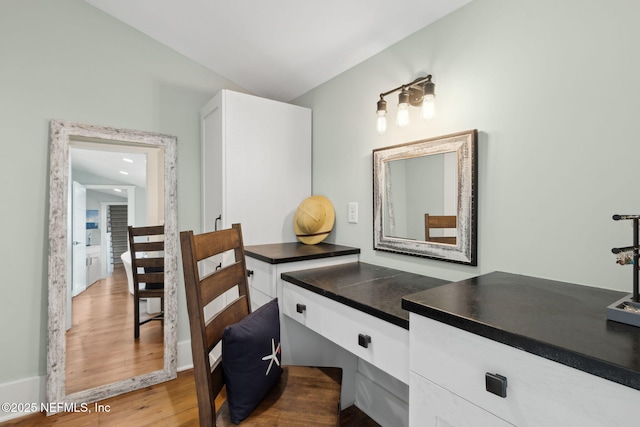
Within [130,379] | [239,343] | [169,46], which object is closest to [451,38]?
[239,343]

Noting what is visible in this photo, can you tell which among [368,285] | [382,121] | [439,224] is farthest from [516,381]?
[382,121]

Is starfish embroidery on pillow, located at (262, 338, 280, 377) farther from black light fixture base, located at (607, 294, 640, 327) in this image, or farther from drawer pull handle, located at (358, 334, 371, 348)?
black light fixture base, located at (607, 294, 640, 327)

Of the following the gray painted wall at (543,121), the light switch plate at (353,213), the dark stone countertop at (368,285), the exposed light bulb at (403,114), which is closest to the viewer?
the gray painted wall at (543,121)

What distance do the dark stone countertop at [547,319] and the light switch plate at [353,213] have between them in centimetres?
93

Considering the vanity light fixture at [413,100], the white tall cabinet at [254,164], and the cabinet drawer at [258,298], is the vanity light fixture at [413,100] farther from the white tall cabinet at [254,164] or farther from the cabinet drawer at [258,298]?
the cabinet drawer at [258,298]

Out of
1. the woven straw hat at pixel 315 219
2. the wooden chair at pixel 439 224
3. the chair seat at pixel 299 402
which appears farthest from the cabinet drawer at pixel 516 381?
the woven straw hat at pixel 315 219

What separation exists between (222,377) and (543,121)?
1.51m

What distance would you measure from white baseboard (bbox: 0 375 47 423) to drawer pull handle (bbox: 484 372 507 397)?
247cm

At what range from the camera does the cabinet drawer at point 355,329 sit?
3.33 ft

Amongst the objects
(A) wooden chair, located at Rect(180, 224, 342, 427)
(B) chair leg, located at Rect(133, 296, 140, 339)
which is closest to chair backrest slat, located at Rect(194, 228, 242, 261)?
(A) wooden chair, located at Rect(180, 224, 342, 427)

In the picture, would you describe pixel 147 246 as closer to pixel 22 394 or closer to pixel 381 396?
pixel 22 394

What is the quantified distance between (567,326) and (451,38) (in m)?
1.27

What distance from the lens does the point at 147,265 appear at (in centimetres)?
223

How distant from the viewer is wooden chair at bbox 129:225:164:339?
2.19m
